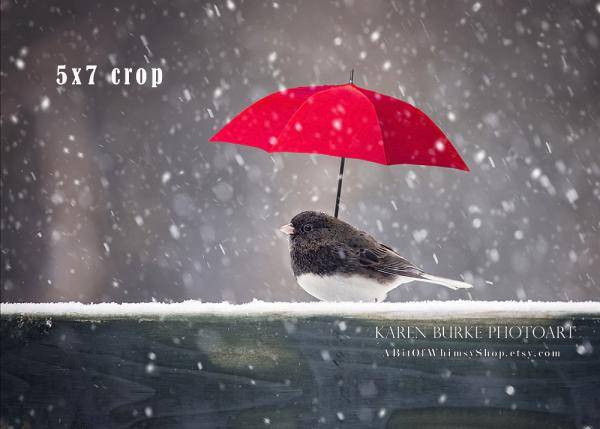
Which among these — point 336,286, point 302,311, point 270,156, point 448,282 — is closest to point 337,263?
point 336,286

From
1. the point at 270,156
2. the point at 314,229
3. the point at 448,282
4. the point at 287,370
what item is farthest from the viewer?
the point at 270,156

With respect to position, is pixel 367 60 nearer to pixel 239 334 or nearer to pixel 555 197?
pixel 555 197

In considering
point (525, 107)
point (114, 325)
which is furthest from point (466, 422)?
point (525, 107)

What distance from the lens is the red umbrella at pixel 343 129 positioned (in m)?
1.80

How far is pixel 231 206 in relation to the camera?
5.77 m

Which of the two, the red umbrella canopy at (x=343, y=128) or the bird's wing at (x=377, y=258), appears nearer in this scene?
the red umbrella canopy at (x=343, y=128)

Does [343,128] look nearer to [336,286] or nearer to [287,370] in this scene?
[336,286]

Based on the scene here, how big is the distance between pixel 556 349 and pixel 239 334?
610mm

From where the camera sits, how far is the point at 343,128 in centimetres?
184

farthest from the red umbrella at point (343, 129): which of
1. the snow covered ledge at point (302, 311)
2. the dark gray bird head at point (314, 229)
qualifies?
the snow covered ledge at point (302, 311)

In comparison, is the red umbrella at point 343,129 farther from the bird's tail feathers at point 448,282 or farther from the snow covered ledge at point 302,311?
the snow covered ledge at point 302,311

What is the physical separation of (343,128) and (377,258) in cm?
39

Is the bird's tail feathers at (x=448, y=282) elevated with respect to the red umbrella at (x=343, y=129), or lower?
lower

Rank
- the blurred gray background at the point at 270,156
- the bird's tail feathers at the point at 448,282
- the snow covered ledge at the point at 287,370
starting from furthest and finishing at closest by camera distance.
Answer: the blurred gray background at the point at 270,156 < the bird's tail feathers at the point at 448,282 < the snow covered ledge at the point at 287,370
